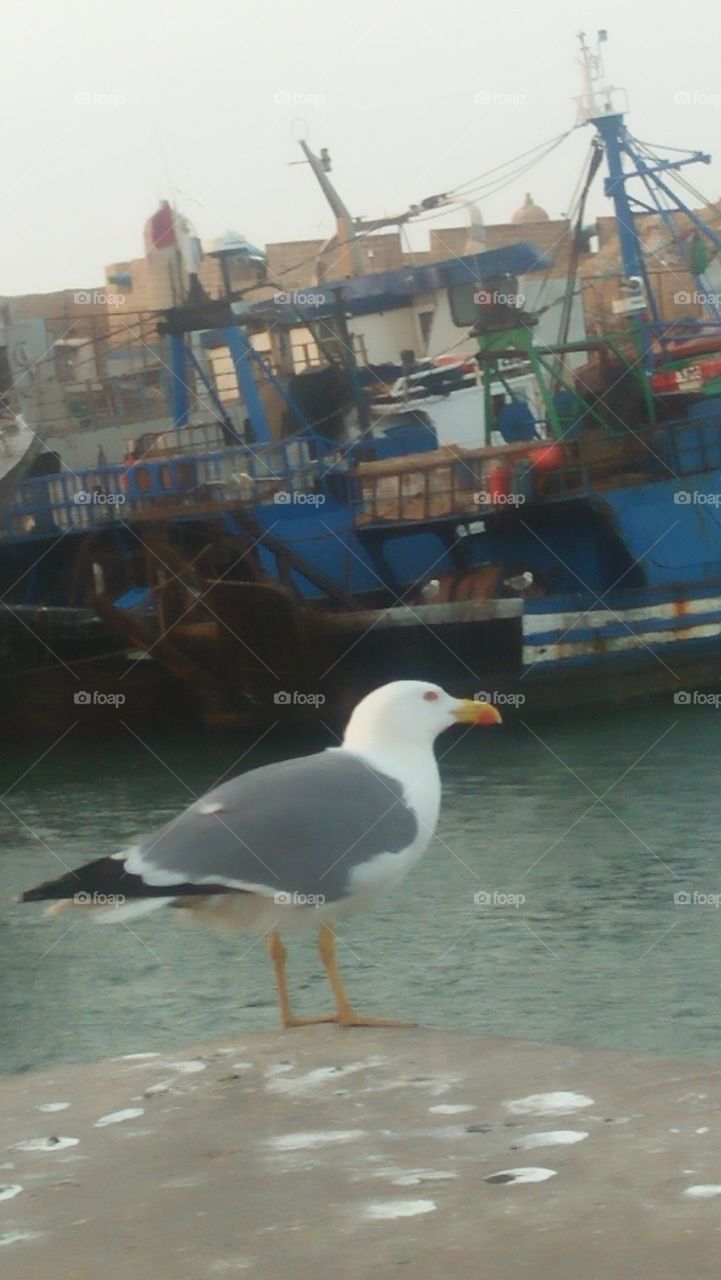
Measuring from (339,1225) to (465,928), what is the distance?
26.9ft

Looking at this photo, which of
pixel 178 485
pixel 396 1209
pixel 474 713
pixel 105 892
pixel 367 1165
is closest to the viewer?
pixel 396 1209

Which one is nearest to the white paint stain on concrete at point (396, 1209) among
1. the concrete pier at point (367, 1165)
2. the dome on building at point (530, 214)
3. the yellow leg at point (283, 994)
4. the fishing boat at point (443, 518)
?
the concrete pier at point (367, 1165)

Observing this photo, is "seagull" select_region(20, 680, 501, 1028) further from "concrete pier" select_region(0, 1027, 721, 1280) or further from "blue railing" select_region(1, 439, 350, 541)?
"blue railing" select_region(1, 439, 350, 541)

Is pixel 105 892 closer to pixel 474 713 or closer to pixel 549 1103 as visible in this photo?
pixel 474 713

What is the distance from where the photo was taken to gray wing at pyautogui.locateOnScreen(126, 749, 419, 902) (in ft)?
12.8

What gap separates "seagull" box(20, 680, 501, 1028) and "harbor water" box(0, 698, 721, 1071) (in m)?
2.43

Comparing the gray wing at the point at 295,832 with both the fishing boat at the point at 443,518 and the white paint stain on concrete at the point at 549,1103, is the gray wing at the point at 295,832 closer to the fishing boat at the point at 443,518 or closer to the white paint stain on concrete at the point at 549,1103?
the white paint stain on concrete at the point at 549,1103

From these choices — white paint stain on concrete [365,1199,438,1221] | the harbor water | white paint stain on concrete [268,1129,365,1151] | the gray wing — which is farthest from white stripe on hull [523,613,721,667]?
A: white paint stain on concrete [365,1199,438,1221]

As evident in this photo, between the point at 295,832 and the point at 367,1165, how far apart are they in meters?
1.46

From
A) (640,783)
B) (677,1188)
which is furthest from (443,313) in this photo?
(677,1188)

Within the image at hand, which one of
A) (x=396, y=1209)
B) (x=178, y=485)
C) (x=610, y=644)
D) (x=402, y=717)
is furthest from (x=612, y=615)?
(x=396, y=1209)

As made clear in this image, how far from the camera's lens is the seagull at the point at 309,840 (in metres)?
3.86

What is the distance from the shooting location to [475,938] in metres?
10.1

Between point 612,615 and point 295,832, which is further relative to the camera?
point 612,615
